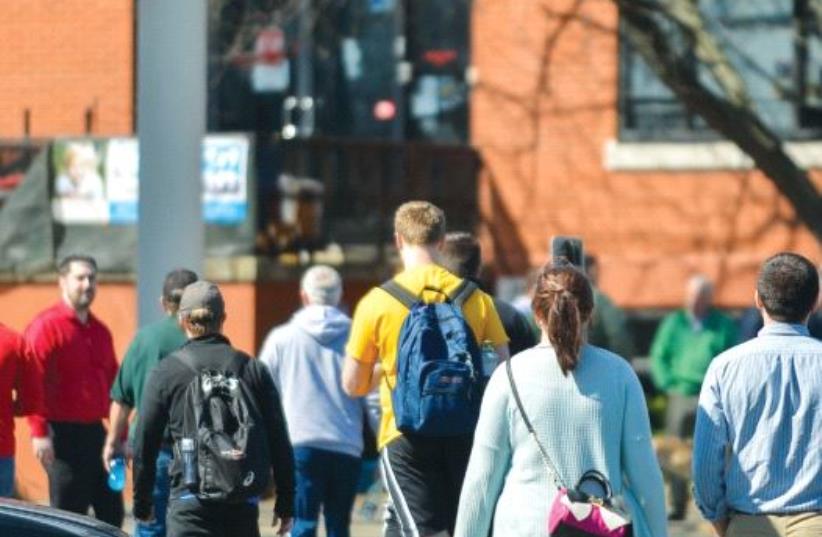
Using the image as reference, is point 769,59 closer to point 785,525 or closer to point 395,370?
point 395,370

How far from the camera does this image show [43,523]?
23.2ft

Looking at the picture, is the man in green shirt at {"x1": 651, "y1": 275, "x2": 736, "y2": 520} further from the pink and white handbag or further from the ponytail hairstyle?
the pink and white handbag

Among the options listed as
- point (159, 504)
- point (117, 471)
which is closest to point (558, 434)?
point (159, 504)

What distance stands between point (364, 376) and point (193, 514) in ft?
3.22

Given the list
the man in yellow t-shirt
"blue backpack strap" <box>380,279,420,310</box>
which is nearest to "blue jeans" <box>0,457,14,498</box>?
the man in yellow t-shirt

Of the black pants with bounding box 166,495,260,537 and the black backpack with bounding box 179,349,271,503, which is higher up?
the black backpack with bounding box 179,349,271,503

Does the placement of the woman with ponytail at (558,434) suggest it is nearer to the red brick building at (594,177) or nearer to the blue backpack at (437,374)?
the blue backpack at (437,374)

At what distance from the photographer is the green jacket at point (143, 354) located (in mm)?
9578

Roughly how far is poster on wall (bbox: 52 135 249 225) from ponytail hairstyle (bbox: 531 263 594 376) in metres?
9.26

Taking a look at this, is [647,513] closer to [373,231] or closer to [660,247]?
[373,231]

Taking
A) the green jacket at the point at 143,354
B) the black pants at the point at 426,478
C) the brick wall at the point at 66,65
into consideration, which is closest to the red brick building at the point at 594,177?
the brick wall at the point at 66,65

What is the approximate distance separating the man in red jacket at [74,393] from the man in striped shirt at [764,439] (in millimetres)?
4949

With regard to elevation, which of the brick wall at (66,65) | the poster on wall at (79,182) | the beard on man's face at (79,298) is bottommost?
the beard on man's face at (79,298)

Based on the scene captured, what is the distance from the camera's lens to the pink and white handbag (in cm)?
601
